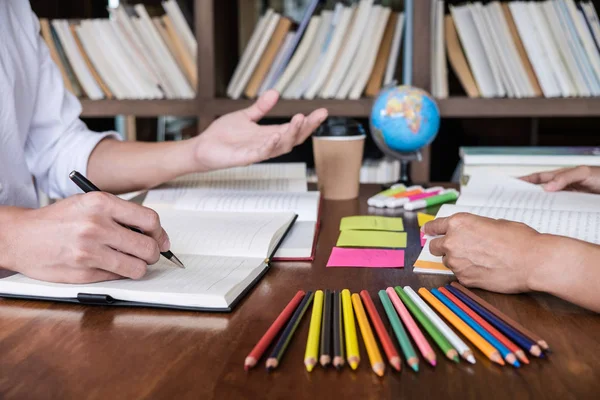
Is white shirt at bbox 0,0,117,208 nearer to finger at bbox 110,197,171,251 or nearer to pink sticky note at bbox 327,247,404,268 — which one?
finger at bbox 110,197,171,251

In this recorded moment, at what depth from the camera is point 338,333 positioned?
58 cm

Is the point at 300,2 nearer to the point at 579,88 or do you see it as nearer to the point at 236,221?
the point at 579,88

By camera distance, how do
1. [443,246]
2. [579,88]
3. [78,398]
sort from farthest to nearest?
[579,88], [443,246], [78,398]

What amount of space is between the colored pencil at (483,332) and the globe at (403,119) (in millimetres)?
828

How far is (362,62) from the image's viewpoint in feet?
6.38

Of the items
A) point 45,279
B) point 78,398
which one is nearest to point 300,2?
point 45,279

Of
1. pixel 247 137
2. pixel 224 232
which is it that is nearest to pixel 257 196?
pixel 247 137

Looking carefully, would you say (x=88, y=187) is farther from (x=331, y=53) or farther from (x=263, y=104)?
(x=331, y=53)

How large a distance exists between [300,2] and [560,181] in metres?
3.15

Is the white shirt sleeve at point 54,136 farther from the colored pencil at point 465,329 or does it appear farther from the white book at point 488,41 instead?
the white book at point 488,41

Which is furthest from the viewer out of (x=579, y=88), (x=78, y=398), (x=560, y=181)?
(x=579, y=88)

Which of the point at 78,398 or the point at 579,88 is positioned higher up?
the point at 579,88

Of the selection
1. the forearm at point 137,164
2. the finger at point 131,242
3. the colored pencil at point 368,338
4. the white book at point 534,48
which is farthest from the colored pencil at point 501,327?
the white book at point 534,48

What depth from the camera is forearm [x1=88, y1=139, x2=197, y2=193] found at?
50.5 inches
